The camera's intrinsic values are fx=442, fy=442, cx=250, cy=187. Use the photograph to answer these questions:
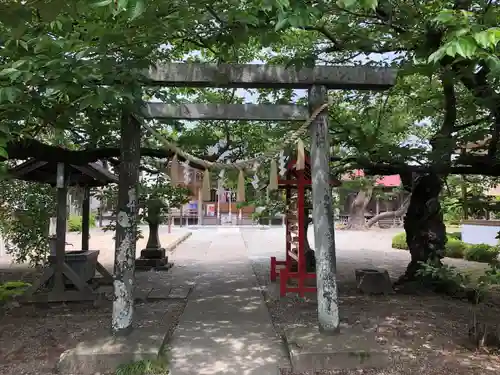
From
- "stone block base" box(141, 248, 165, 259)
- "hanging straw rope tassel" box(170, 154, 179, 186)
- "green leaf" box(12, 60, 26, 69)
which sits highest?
"green leaf" box(12, 60, 26, 69)

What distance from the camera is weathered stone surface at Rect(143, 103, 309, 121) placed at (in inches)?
216

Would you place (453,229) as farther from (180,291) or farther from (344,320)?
(344,320)

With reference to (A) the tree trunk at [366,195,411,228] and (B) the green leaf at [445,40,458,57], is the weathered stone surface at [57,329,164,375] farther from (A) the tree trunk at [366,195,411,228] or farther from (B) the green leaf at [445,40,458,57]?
(A) the tree trunk at [366,195,411,228]

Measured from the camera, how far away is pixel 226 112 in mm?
5539

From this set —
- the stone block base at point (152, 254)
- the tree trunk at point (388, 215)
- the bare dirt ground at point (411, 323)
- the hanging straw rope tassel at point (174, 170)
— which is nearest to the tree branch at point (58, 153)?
the hanging straw rope tassel at point (174, 170)

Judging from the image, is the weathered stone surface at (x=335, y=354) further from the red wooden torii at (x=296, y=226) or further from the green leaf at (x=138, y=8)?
the green leaf at (x=138, y=8)

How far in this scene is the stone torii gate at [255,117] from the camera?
5320 mm

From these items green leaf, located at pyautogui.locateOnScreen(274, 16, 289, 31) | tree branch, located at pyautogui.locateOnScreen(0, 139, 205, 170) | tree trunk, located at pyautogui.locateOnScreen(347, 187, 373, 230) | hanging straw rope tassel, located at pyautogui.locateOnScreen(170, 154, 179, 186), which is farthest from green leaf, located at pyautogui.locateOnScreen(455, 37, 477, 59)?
tree trunk, located at pyautogui.locateOnScreen(347, 187, 373, 230)

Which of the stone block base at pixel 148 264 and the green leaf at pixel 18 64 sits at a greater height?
the green leaf at pixel 18 64

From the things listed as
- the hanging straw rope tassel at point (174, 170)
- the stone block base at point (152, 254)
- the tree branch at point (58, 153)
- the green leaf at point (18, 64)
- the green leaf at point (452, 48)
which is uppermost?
the green leaf at point (18, 64)

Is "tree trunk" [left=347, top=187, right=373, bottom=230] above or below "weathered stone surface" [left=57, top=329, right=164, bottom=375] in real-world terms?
above

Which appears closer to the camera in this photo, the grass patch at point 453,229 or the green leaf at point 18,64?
the green leaf at point 18,64

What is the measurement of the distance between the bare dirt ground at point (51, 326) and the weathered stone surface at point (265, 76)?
310 cm

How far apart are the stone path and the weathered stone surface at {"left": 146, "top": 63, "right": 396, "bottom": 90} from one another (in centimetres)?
323
